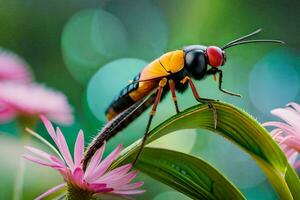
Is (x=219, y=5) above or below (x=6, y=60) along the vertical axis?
above

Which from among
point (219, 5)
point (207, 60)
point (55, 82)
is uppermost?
point (219, 5)

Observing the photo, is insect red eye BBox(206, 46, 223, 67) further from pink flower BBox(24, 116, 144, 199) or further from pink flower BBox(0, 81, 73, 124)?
pink flower BBox(0, 81, 73, 124)

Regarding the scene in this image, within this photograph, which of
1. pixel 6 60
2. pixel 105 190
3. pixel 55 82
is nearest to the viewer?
pixel 105 190

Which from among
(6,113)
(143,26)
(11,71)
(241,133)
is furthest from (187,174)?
(143,26)

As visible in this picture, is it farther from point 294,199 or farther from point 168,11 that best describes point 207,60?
point 168,11

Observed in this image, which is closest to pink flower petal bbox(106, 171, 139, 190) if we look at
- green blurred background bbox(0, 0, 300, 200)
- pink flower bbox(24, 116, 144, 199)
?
pink flower bbox(24, 116, 144, 199)

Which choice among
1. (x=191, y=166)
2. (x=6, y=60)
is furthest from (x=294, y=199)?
(x=6, y=60)

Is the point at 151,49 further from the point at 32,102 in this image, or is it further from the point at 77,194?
the point at 77,194

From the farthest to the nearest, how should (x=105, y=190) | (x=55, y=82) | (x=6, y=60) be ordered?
(x=55, y=82) < (x=6, y=60) < (x=105, y=190)
